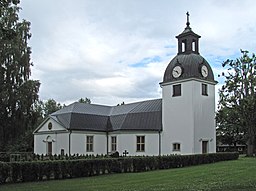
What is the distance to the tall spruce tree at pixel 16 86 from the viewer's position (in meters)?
38.3

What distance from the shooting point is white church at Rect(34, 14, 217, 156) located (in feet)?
113

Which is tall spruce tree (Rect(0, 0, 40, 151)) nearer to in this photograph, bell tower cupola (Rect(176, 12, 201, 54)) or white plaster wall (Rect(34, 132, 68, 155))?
white plaster wall (Rect(34, 132, 68, 155))

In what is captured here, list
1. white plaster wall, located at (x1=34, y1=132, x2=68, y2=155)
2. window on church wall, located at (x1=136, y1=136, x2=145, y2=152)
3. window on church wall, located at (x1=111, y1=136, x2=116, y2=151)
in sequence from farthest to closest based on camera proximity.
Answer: window on church wall, located at (x1=111, y1=136, x2=116, y2=151)
white plaster wall, located at (x1=34, y1=132, x2=68, y2=155)
window on church wall, located at (x1=136, y1=136, x2=145, y2=152)

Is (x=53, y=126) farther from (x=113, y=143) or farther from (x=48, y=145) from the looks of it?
(x=113, y=143)

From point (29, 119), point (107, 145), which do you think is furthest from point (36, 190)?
point (29, 119)

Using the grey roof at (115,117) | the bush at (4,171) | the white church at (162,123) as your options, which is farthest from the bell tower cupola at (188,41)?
the bush at (4,171)

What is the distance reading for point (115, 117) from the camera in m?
40.4

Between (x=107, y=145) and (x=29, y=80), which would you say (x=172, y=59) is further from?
(x=29, y=80)

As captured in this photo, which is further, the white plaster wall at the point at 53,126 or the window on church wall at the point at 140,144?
the white plaster wall at the point at 53,126

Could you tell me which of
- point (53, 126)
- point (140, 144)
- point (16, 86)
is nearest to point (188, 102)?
point (140, 144)

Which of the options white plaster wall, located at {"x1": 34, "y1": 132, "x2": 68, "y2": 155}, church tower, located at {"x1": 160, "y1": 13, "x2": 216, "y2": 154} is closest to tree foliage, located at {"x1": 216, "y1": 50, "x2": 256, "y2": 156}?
church tower, located at {"x1": 160, "y1": 13, "x2": 216, "y2": 154}

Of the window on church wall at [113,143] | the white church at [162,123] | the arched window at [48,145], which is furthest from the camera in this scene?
the arched window at [48,145]

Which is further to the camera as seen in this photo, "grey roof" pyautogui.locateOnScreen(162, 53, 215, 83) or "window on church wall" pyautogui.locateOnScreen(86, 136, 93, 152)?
"window on church wall" pyautogui.locateOnScreen(86, 136, 93, 152)

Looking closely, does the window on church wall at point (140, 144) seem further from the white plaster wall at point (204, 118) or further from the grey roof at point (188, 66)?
the grey roof at point (188, 66)
